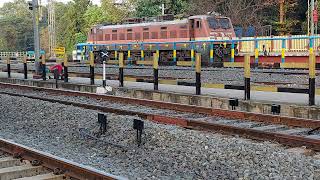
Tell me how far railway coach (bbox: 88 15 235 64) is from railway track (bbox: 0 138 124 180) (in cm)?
2235

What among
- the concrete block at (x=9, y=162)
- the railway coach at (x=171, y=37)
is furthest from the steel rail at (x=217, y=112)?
the railway coach at (x=171, y=37)

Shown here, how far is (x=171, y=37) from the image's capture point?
108ft

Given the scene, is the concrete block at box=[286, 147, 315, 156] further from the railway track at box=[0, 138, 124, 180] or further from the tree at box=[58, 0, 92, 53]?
the tree at box=[58, 0, 92, 53]

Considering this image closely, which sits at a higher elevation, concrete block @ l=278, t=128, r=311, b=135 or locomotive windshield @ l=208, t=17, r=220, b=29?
locomotive windshield @ l=208, t=17, r=220, b=29

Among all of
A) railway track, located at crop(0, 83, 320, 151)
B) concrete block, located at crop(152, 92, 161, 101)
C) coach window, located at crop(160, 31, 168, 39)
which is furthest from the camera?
coach window, located at crop(160, 31, 168, 39)

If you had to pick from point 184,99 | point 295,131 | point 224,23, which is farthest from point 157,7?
point 295,131

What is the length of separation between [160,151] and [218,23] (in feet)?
84.2

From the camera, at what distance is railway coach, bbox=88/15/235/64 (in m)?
30.3

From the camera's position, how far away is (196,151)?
750 centimetres

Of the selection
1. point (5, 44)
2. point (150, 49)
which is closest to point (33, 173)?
point (150, 49)

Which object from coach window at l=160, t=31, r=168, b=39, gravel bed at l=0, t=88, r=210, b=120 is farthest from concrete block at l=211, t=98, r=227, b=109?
coach window at l=160, t=31, r=168, b=39

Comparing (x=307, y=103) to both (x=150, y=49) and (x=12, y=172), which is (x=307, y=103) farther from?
(x=150, y=49)

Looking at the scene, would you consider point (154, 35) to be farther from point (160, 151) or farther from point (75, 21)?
A: point (75, 21)

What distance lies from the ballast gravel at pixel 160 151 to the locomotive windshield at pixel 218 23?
2212 cm
